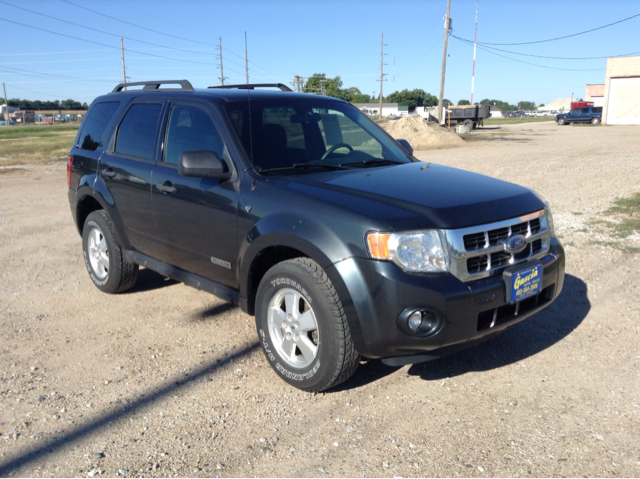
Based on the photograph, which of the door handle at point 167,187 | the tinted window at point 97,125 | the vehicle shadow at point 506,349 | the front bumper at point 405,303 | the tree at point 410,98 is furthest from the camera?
the tree at point 410,98

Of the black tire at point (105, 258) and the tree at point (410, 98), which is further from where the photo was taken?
the tree at point (410, 98)

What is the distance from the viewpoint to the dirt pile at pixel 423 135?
25453mm

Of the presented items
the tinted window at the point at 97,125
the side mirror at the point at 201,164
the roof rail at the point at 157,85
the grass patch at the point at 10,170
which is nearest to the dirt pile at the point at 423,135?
the grass patch at the point at 10,170

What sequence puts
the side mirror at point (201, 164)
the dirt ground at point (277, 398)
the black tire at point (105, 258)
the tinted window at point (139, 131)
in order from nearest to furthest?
1. the dirt ground at point (277, 398)
2. the side mirror at point (201, 164)
3. the tinted window at point (139, 131)
4. the black tire at point (105, 258)

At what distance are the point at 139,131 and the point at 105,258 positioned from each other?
4.62 feet

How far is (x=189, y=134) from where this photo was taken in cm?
438

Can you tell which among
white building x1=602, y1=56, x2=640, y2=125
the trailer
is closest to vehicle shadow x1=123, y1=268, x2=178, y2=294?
the trailer

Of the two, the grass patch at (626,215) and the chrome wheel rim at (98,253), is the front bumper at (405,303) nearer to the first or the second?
the chrome wheel rim at (98,253)

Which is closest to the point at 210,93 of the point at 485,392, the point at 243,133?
the point at 243,133

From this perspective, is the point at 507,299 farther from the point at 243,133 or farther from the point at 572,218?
the point at 572,218

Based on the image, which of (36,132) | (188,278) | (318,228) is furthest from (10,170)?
(36,132)

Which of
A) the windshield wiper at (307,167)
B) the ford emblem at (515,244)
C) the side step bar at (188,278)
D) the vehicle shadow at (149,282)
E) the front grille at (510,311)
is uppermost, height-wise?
the windshield wiper at (307,167)

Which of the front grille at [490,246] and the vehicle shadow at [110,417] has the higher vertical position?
the front grille at [490,246]

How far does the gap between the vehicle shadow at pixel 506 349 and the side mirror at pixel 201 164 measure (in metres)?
1.70
